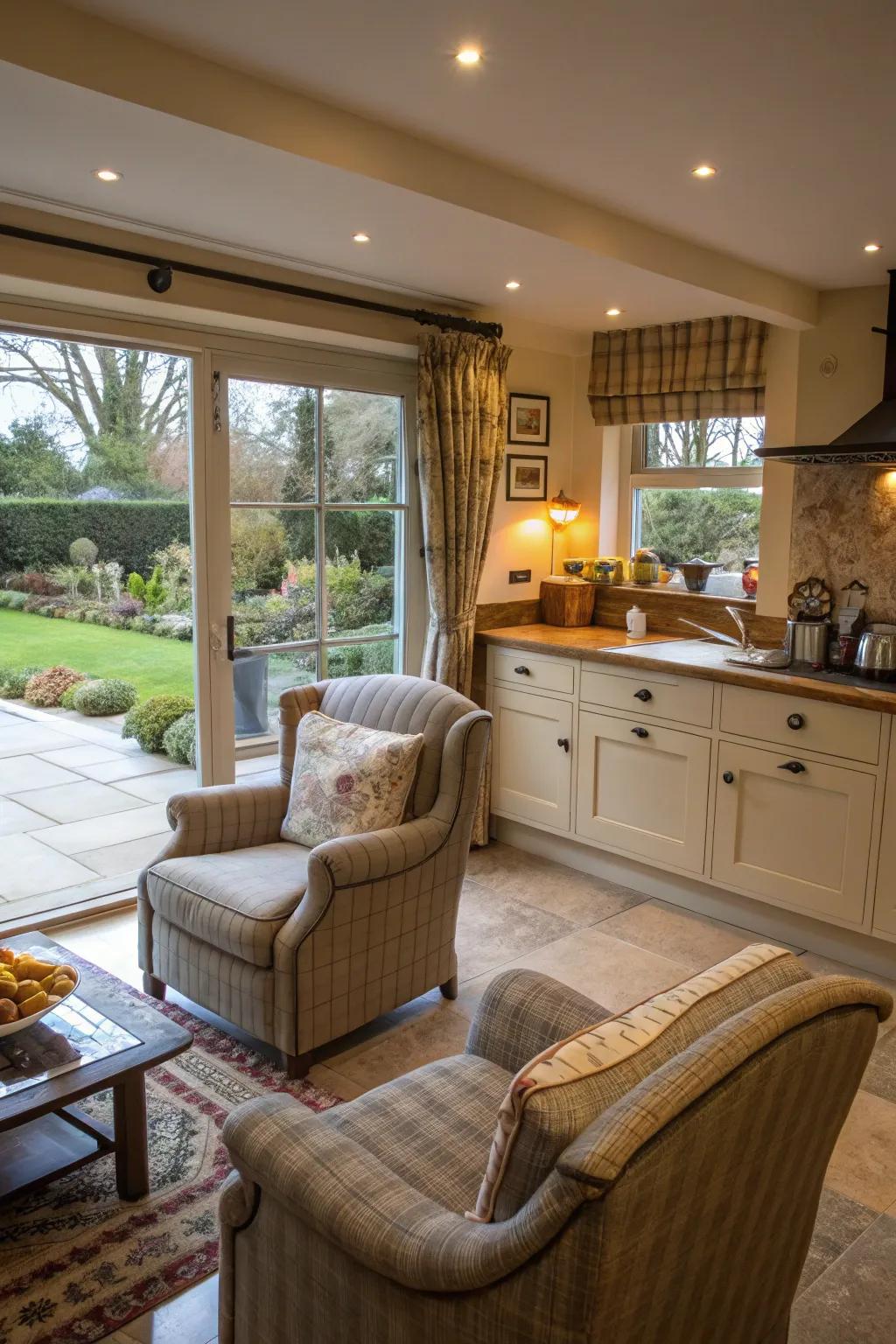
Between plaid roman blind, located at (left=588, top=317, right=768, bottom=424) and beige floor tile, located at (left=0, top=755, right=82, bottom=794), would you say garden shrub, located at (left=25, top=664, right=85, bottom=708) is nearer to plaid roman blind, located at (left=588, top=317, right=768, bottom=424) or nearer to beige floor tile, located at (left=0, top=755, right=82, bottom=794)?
beige floor tile, located at (left=0, top=755, right=82, bottom=794)

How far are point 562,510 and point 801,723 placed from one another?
1803 mm

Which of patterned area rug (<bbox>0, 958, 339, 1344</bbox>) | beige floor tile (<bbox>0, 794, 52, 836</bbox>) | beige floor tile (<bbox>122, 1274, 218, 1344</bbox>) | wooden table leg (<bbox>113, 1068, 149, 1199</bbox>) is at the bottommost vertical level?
beige floor tile (<bbox>122, 1274, 218, 1344</bbox>)

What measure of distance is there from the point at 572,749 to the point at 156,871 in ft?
6.22

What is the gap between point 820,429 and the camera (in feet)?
13.4

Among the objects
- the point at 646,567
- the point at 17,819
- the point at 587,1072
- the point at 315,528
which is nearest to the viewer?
the point at 587,1072

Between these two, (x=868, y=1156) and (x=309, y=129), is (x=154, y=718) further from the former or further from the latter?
(x=868, y=1156)

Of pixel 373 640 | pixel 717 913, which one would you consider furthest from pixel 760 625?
pixel 373 640

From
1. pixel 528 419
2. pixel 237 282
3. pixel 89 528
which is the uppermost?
pixel 237 282

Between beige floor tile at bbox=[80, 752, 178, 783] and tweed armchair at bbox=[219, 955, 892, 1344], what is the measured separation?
230 centimetres

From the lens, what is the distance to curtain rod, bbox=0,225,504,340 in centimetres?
311

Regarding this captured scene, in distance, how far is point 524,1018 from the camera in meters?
2.03

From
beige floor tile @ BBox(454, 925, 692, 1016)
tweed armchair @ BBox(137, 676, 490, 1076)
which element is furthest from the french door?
beige floor tile @ BBox(454, 925, 692, 1016)

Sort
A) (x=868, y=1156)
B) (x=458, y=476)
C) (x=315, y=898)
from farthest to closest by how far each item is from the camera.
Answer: (x=458, y=476)
(x=315, y=898)
(x=868, y=1156)

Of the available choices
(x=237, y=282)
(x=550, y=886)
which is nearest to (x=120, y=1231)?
(x=550, y=886)
